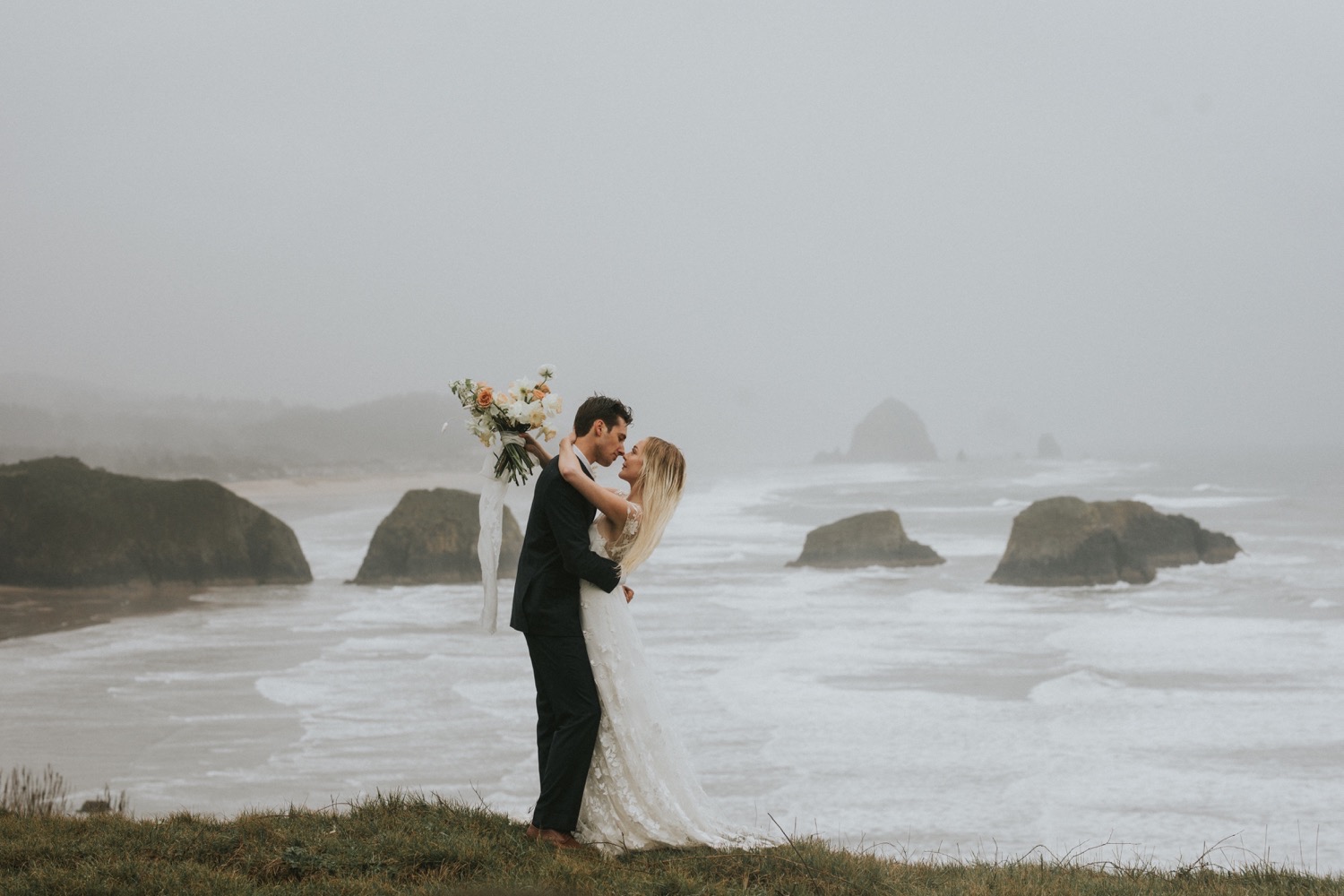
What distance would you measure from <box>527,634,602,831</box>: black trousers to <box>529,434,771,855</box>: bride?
3.5 inches

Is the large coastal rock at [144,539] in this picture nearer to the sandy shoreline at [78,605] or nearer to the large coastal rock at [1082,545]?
Answer: the sandy shoreline at [78,605]

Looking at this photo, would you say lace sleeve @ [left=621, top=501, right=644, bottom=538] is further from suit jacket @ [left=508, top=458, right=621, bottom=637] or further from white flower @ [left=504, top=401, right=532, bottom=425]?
white flower @ [left=504, top=401, right=532, bottom=425]

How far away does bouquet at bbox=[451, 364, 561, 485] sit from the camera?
608 centimetres

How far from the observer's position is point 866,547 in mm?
39031

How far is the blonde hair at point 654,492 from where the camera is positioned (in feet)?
18.6

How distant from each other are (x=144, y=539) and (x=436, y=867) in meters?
29.7

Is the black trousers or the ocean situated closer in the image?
the black trousers

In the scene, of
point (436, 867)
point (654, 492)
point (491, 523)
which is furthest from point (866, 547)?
point (436, 867)

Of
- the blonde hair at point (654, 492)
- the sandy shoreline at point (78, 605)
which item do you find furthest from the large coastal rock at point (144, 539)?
the blonde hair at point (654, 492)

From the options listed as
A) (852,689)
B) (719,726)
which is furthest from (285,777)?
(852,689)

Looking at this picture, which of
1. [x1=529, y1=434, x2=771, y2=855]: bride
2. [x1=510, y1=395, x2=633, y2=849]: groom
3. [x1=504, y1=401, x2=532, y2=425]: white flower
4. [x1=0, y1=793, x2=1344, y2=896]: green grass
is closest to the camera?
[x1=0, y1=793, x2=1344, y2=896]: green grass

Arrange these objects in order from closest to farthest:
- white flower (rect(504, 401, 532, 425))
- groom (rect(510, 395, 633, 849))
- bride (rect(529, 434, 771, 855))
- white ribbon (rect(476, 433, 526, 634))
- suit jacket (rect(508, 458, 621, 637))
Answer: suit jacket (rect(508, 458, 621, 637)) → groom (rect(510, 395, 633, 849)) → bride (rect(529, 434, 771, 855)) → white flower (rect(504, 401, 532, 425)) → white ribbon (rect(476, 433, 526, 634))

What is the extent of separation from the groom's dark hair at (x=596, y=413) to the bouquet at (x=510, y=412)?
0.51 m

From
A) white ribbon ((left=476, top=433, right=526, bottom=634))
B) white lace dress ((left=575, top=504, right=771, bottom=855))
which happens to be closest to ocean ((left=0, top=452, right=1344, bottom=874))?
white lace dress ((left=575, top=504, right=771, bottom=855))
